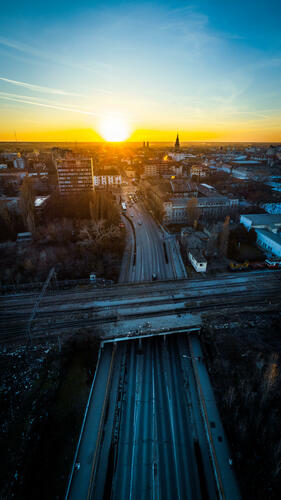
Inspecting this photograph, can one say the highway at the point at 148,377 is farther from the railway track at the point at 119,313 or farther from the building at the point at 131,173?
the building at the point at 131,173

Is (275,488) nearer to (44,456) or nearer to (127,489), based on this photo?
(127,489)

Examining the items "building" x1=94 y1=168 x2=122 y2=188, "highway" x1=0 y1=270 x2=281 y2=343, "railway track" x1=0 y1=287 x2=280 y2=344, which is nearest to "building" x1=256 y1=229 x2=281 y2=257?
"highway" x1=0 y1=270 x2=281 y2=343

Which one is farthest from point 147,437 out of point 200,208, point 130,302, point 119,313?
point 200,208

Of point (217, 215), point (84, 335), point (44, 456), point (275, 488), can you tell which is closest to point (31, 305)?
point (84, 335)

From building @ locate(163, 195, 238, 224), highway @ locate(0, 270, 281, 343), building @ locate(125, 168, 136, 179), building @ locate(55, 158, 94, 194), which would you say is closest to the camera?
highway @ locate(0, 270, 281, 343)

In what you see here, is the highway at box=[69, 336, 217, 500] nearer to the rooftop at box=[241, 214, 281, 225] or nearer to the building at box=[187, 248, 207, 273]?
the building at box=[187, 248, 207, 273]

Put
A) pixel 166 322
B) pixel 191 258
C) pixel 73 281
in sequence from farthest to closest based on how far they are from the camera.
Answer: pixel 191 258, pixel 73 281, pixel 166 322
